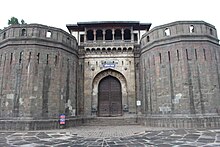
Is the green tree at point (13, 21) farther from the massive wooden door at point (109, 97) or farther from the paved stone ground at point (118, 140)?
the paved stone ground at point (118, 140)

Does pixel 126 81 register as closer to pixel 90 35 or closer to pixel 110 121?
pixel 110 121

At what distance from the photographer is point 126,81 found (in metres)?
17.9

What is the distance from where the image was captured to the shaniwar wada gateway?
12773mm

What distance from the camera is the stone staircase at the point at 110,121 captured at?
1581cm

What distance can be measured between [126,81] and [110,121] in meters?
4.48

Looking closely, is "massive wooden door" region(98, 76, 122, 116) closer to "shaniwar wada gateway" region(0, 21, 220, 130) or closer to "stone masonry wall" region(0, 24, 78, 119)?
"shaniwar wada gateway" region(0, 21, 220, 130)

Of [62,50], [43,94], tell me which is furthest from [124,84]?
[43,94]

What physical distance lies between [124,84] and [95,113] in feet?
13.9

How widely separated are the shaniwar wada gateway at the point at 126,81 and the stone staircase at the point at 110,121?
93 millimetres

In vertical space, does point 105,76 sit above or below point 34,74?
above

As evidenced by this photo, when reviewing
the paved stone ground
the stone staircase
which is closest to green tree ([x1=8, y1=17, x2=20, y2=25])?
the stone staircase

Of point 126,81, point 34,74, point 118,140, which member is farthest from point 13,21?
point 118,140

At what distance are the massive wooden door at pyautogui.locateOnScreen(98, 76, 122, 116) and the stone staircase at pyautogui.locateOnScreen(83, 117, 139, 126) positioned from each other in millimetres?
1751

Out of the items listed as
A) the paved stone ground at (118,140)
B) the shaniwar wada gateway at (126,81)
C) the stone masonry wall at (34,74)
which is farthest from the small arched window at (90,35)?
the paved stone ground at (118,140)
